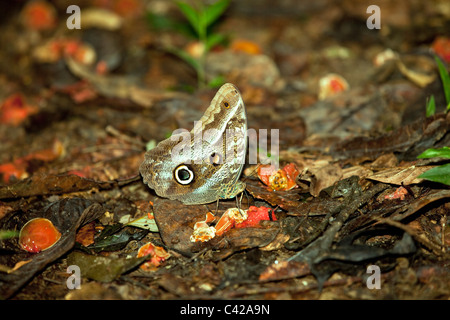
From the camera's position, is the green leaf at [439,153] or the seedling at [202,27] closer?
the green leaf at [439,153]

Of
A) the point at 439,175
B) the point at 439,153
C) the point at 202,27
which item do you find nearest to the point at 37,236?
the point at 439,175

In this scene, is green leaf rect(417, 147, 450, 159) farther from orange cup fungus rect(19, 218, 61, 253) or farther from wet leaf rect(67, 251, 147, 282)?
orange cup fungus rect(19, 218, 61, 253)

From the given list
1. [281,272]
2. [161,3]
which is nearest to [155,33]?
[161,3]

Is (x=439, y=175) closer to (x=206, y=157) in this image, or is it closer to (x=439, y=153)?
(x=439, y=153)

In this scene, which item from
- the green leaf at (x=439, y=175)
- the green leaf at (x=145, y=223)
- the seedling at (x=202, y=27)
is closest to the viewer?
the green leaf at (x=439, y=175)

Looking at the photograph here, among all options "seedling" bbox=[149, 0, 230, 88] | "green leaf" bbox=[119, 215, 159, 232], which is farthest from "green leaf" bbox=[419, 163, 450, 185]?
"seedling" bbox=[149, 0, 230, 88]

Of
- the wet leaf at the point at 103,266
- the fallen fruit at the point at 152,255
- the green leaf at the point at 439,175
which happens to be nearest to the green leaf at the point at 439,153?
the green leaf at the point at 439,175

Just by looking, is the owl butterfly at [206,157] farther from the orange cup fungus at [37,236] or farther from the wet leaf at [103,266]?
the orange cup fungus at [37,236]
